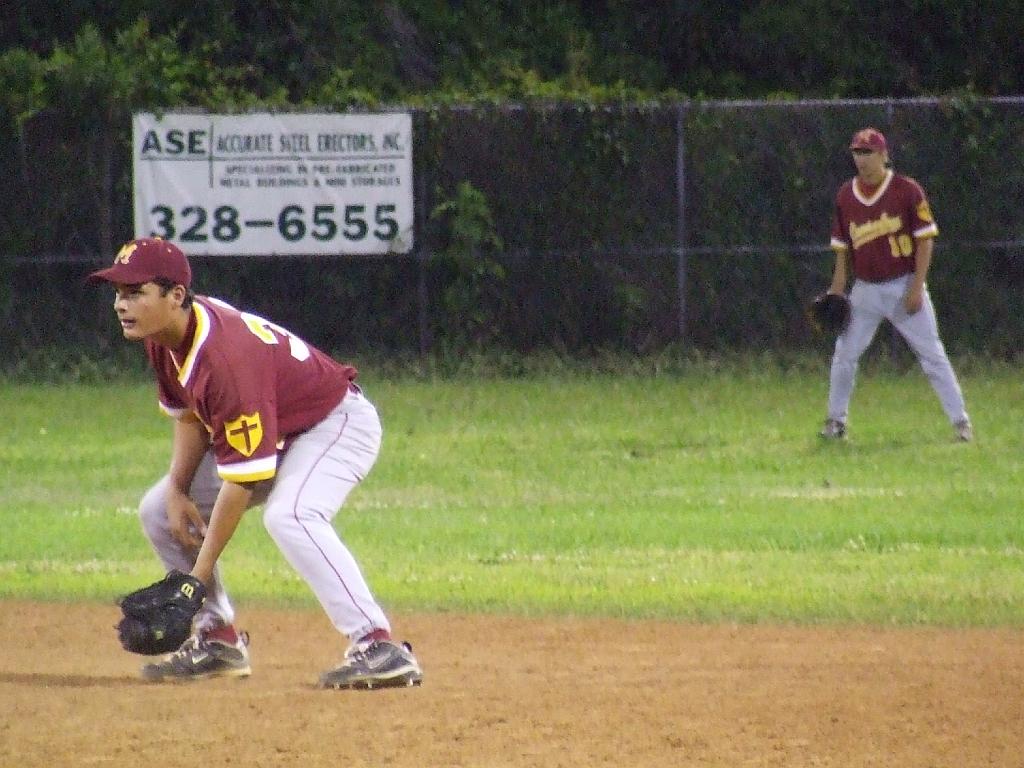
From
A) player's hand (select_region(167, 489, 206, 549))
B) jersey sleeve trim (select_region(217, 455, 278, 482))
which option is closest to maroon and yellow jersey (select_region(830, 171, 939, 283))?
player's hand (select_region(167, 489, 206, 549))

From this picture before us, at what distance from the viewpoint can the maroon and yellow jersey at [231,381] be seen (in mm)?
5648

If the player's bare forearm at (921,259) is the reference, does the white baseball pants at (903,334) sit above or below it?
below

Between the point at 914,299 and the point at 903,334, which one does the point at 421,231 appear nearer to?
the point at 903,334

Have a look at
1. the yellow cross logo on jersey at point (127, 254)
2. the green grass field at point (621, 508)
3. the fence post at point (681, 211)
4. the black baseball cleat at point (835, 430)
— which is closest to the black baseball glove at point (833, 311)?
the black baseball cleat at point (835, 430)

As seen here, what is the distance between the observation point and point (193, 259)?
16828mm

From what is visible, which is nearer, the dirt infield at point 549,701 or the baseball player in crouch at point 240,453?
the dirt infield at point 549,701

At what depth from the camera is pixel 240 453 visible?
5656 millimetres

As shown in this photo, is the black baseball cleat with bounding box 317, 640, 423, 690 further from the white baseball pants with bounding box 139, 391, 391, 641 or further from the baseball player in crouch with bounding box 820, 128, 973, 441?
the baseball player in crouch with bounding box 820, 128, 973, 441

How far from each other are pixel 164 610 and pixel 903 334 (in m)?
7.14

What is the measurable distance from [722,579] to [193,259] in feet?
31.3

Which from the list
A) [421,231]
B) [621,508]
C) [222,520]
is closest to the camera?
[222,520]

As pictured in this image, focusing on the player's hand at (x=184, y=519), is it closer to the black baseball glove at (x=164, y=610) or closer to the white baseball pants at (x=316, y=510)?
the white baseball pants at (x=316, y=510)

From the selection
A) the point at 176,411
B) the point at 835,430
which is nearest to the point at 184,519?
the point at 176,411

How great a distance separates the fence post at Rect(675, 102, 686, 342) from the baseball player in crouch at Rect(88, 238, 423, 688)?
429 inches
